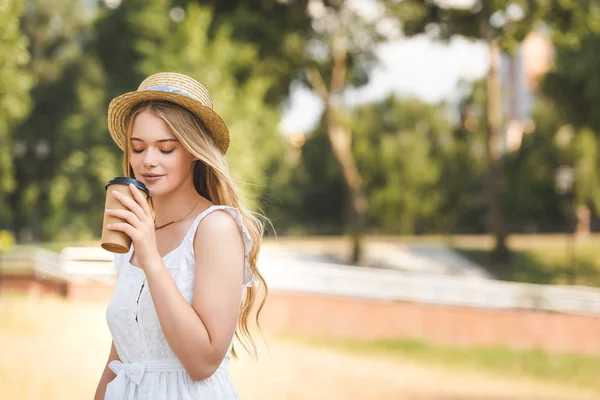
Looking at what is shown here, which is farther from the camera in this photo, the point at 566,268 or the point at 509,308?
the point at 566,268

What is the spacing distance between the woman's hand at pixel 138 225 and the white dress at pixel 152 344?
160 mm

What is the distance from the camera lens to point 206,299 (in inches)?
86.0

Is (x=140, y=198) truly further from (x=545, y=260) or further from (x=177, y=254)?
(x=545, y=260)

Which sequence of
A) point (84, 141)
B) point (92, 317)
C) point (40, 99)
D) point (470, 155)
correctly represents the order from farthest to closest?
point (470, 155) → point (40, 99) → point (84, 141) → point (92, 317)

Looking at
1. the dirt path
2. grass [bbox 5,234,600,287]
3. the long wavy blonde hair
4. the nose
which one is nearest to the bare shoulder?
the long wavy blonde hair

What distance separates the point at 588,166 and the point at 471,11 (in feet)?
33.5

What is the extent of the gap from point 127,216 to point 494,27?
30065 millimetres

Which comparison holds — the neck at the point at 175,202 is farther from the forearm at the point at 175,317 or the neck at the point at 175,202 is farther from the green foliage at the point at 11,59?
the green foliage at the point at 11,59

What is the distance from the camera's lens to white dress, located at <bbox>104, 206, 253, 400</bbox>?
2.31 meters

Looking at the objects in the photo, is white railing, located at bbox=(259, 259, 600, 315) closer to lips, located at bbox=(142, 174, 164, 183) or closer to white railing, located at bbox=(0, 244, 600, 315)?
white railing, located at bbox=(0, 244, 600, 315)

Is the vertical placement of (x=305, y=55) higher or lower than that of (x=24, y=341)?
higher

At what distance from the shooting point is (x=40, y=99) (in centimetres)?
3950

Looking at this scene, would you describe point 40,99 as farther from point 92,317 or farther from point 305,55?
point 92,317

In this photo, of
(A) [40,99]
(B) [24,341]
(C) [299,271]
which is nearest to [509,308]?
(C) [299,271]
